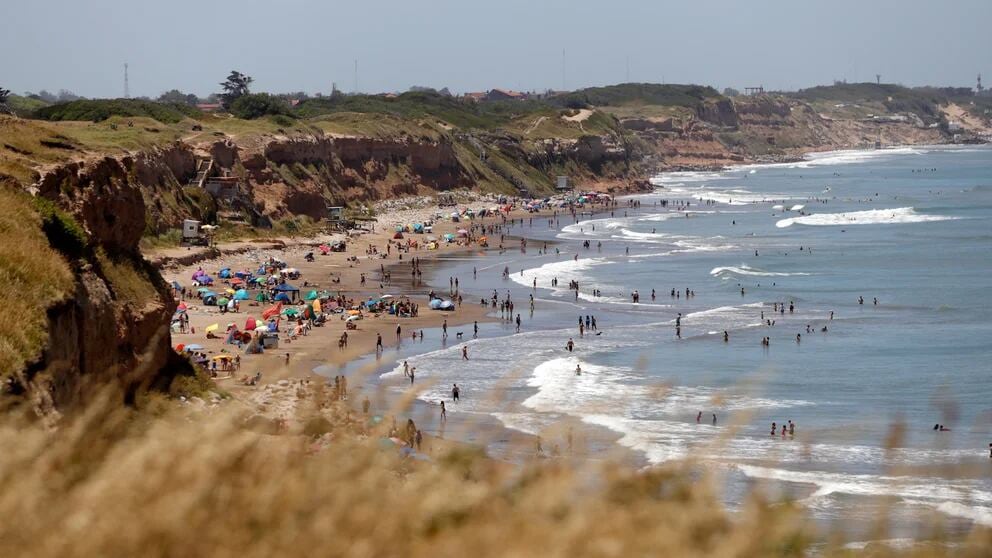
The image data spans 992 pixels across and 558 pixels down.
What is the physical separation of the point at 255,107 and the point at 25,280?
3549 inches

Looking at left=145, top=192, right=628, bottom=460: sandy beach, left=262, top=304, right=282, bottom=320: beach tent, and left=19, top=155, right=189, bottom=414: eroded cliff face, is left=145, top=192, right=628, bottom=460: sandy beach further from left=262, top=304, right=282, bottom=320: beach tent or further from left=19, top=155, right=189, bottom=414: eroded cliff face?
left=19, top=155, right=189, bottom=414: eroded cliff face

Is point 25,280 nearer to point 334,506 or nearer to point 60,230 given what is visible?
point 60,230

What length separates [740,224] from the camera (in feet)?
278

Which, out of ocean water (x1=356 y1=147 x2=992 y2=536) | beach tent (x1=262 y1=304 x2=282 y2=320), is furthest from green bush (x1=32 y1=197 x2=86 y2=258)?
beach tent (x1=262 y1=304 x2=282 y2=320)

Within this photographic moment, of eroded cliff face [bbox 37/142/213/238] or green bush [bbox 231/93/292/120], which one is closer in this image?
eroded cliff face [bbox 37/142/213/238]

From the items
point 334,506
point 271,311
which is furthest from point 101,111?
point 334,506

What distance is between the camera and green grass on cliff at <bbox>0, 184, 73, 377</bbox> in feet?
36.6

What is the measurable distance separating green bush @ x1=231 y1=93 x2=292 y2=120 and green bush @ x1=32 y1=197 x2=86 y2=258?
3265 inches

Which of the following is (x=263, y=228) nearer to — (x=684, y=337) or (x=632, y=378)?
(x=684, y=337)

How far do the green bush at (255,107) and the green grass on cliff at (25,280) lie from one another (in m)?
84.6

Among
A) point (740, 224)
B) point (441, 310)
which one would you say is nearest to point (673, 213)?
point (740, 224)

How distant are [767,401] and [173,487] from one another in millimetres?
25647

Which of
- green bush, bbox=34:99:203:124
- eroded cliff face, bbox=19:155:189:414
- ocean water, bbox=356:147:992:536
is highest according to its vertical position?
green bush, bbox=34:99:203:124

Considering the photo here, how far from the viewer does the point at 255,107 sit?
333ft
